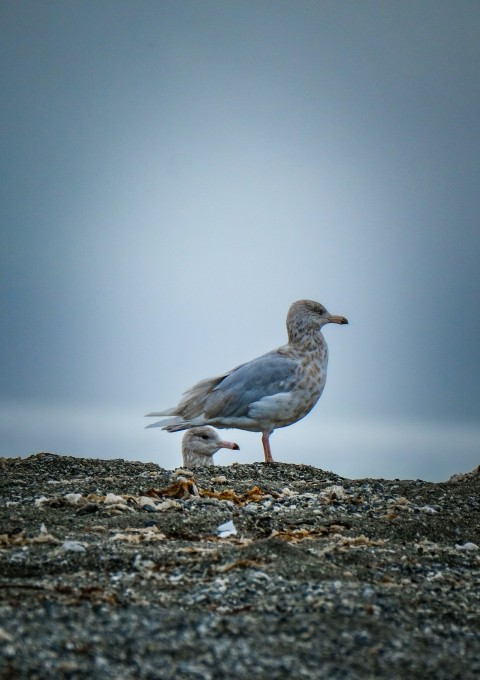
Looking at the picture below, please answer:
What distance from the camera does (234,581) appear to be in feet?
17.2

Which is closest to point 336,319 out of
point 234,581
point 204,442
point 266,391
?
point 266,391

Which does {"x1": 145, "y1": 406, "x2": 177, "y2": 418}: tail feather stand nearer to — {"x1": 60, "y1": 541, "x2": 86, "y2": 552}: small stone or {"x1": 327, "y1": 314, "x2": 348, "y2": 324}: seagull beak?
{"x1": 327, "y1": 314, "x2": 348, "y2": 324}: seagull beak

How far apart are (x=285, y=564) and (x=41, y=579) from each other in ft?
4.77

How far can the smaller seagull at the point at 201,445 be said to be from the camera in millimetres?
14602

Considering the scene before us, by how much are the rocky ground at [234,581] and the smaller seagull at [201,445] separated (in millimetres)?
Result: 4447

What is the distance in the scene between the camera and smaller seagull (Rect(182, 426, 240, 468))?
14602 mm

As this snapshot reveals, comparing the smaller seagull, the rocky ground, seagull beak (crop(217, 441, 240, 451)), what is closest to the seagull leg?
seagull beak (crop(217, 441, 240, 451))

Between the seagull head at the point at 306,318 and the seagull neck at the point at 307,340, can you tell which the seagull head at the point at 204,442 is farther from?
the seagull head at the point at 306,318

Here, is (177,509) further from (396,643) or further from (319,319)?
(319,319)

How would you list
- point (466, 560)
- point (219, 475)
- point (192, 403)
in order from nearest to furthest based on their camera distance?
1. point (466, 560)
2. point (219, 475)
3. point (192, 403)

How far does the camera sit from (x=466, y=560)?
6789mm

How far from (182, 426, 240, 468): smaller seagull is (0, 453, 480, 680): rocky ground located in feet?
14.6

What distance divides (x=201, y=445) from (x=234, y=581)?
30.9 feet

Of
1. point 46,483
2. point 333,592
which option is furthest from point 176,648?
point 46,483
